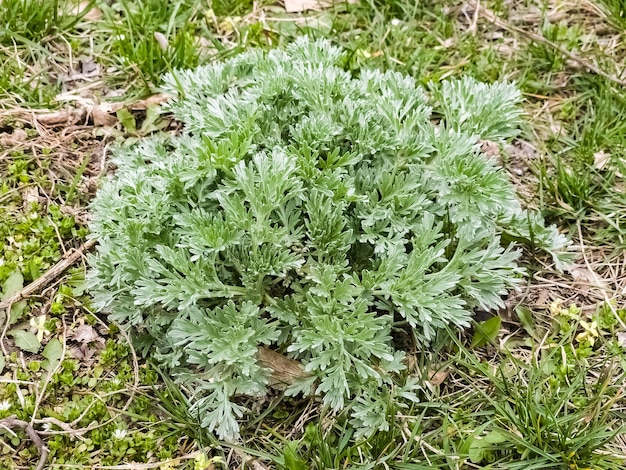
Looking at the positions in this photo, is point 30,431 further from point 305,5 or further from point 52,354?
point 305,5

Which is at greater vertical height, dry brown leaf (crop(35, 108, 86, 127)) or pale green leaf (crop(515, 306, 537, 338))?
dry brown leaf (crop(35, 108, 86, 127))

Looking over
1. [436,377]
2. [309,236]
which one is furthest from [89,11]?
[436,377]

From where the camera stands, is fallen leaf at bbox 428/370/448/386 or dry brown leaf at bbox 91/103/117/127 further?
dry brown leaf at bbox 91/103/117/127

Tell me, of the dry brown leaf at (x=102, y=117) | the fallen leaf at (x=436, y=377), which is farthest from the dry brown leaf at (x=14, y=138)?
the fallen leaf at (x=436, y=377)

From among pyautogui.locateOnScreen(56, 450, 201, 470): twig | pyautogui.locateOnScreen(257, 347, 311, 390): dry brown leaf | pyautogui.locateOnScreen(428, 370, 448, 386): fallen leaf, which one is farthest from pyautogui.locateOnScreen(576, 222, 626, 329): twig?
pyautogui.locateOnScreen(56, 450, 201, 470): twig

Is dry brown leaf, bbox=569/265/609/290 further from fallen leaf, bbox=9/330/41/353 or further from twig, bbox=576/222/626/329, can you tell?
fallen leaf, bbox=9/330/41/353
